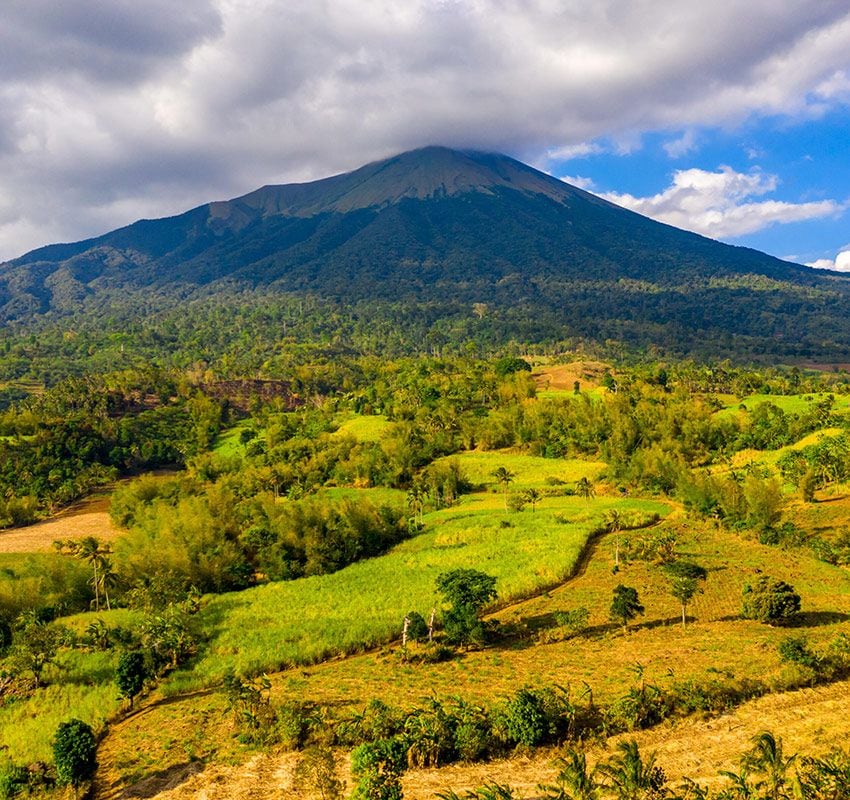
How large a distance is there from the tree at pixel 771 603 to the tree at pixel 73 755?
35857mm

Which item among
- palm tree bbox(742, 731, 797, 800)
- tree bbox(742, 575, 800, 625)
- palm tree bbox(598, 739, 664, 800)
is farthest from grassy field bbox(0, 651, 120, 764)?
tree bbox(742, 575, 800, 625)

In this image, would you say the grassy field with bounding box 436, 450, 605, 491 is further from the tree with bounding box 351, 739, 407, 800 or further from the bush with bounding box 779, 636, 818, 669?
the tree with bounding box 351, 739, 407, 800

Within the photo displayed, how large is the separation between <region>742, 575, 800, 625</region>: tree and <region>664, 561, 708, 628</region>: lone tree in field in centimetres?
338

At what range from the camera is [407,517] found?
69188 millimetres

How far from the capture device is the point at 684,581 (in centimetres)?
3600

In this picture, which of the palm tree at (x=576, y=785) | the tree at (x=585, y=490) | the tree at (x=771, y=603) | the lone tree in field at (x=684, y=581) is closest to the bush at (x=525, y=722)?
the palm tree at (x=576, y=785)

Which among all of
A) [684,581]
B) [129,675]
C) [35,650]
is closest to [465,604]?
[684,581]

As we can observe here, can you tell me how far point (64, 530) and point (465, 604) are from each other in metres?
69.6

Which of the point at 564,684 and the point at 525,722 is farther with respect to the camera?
the point at 564,684

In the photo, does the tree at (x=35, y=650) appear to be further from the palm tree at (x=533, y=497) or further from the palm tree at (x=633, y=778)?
the palm tree at (x=533, y=497)

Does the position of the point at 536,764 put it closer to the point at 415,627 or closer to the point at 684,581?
the point at 415,627

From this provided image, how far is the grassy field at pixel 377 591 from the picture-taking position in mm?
33844

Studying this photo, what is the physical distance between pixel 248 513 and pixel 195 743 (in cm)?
3847

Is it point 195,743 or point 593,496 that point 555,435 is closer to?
point 593,496
